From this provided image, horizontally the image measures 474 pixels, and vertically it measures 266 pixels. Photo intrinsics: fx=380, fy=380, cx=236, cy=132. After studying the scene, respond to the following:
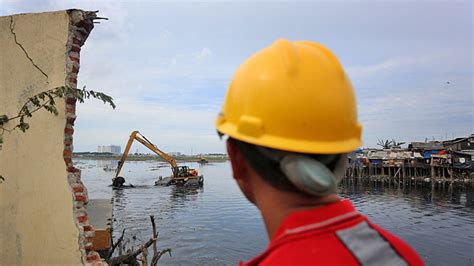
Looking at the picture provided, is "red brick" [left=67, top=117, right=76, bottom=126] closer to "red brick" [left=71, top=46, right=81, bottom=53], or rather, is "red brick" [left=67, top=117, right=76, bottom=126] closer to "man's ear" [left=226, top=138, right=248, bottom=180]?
"red brick" [left=71, top=46, right=81, bottom=53]

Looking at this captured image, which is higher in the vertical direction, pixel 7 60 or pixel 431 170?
pixel 7 60

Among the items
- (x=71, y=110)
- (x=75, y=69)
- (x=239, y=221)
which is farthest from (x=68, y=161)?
(x=239, y=221)

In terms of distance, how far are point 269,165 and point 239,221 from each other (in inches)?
859

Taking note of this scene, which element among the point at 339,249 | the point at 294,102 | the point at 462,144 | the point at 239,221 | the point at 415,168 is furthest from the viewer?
the point at 462,144

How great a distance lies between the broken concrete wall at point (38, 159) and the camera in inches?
196

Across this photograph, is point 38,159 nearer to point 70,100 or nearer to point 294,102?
point 70,100

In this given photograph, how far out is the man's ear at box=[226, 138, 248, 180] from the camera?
1.34 metres

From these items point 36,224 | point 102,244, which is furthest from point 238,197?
point 36,224

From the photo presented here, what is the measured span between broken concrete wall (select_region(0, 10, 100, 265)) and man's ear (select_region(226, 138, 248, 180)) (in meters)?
4.26

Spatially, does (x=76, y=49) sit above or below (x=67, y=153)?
above

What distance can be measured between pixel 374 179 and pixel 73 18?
4601 cm

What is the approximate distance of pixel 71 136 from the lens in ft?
17.0

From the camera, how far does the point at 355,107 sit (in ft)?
4.55

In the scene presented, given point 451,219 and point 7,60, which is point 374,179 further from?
point 7,60
